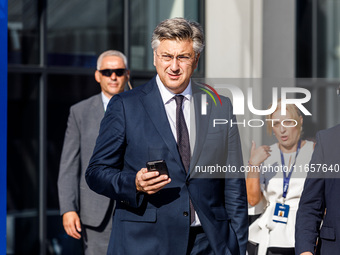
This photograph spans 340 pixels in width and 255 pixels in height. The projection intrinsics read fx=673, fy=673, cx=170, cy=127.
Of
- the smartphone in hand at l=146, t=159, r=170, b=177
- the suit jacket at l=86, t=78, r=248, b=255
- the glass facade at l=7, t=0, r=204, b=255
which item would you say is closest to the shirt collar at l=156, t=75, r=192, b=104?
the suit jacket at l=86, t=78, r=248, b=255

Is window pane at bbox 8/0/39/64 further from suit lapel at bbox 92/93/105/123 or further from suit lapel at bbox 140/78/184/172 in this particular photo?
suit lapel at bbox 140/78/184/172

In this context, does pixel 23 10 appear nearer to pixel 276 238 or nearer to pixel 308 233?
pixel 276 238

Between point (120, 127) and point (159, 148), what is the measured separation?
0.85ft

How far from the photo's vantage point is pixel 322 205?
4340 millimetres

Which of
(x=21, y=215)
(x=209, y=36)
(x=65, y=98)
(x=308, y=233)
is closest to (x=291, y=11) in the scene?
(x=209, y=36)

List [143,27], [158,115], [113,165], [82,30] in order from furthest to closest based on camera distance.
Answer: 1. [143,27]
2. [82,30]
3. [158,115]
4. [113,165]

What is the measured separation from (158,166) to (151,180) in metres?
0.08

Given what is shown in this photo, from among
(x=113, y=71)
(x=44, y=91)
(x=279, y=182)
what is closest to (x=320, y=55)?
(x=44, y=91)

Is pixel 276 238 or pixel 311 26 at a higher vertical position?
pixel 311 26

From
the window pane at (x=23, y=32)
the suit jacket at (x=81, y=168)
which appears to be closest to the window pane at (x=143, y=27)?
the window pane at (x=23, y=32)

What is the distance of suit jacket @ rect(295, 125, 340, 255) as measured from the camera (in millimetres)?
4230

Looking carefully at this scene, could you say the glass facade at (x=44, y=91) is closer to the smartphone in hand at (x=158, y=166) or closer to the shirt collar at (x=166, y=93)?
the shirt collar at (x=166, y=93)

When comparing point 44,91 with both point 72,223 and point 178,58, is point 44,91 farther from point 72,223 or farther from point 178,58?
point 178,58

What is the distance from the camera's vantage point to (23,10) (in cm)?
814
